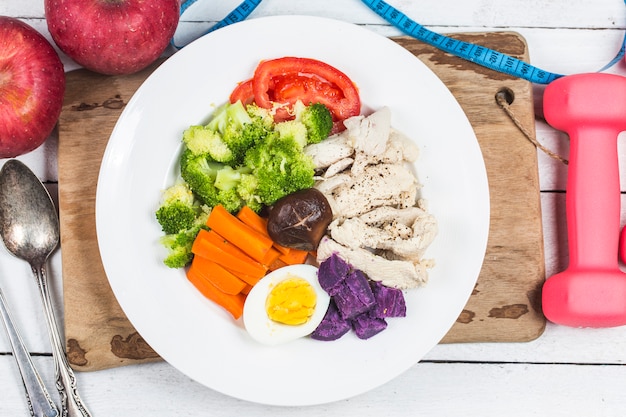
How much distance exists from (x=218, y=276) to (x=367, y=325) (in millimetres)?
570

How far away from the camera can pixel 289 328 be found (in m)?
2.36

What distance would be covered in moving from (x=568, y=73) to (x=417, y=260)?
3.58 feet

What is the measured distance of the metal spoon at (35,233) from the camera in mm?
2518

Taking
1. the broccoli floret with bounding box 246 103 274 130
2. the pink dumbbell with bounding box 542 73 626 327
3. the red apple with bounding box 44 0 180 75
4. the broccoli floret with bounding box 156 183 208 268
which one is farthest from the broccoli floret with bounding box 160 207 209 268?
the pink dumbbell with bounding box 542 73 626 327

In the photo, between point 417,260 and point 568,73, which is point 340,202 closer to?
point 417,260

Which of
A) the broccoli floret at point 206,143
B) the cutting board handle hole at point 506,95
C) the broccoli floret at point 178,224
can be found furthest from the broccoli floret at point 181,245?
Result: the cutting board handle hole at point 506,95

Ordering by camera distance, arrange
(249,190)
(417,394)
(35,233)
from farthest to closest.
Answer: (417,394), (35,233), (249,190)

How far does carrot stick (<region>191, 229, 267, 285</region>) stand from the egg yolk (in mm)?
95

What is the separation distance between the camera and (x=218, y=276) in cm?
234

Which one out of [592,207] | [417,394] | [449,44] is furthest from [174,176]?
[592,207]

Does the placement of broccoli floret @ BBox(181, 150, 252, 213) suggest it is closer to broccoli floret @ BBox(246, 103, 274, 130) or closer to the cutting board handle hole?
broccoli floret @ BBox(246, 103, 274, 130)

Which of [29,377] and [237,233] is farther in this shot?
[29,377]

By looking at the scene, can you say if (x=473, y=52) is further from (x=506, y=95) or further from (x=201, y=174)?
(x=201, y=174)

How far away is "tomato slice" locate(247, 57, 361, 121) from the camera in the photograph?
240 centimetres
